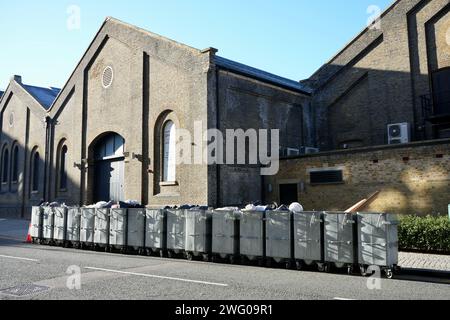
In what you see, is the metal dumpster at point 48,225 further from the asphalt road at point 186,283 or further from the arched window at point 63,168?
the arched window at point 63,168

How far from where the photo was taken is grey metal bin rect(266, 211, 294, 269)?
10516 millimetres

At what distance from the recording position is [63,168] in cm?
2789

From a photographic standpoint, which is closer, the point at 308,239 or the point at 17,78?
the point at 308,239

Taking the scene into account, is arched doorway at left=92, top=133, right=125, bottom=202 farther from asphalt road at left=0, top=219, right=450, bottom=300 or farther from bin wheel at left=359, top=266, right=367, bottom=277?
bin wheel at left=359, top=266, right=367, bottom=277

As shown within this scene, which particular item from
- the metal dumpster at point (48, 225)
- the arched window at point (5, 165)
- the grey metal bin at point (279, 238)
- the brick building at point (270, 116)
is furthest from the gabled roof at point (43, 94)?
the grey metal bin at point (279, 238)

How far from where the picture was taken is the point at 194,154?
18.5 metres

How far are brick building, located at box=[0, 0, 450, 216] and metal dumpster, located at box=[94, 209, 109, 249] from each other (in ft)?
Result: 15.5

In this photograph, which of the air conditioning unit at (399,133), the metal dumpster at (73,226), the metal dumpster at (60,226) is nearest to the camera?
the metal dumpster at (73,226)

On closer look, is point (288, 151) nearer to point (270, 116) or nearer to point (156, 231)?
point (270, 116)

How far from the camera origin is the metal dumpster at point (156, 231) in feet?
42.1

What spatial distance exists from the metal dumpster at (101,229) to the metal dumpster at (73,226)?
972 millimetres

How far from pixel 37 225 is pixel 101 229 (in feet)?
13.5

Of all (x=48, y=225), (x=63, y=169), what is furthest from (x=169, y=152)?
(x=63, y=169)
